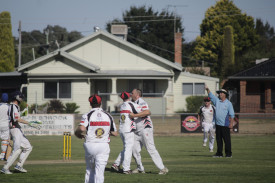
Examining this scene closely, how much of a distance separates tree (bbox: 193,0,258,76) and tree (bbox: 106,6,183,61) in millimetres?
4927

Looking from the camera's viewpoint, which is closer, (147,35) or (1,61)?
(1,61)

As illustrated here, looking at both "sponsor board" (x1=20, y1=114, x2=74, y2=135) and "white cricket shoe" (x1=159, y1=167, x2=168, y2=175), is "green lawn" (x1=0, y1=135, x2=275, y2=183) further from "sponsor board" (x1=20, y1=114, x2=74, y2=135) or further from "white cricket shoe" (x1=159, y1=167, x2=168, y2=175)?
A: "sponsor board" (x1=20, y1=114, x2=74, y2=135)

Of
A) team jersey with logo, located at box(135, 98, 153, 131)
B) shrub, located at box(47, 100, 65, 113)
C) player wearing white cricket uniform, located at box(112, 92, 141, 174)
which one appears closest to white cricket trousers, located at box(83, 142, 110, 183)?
player wearing white cricket uniform, located at box(112, 92, 141, 174)

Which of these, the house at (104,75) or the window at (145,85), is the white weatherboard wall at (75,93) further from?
the window at (145,85)

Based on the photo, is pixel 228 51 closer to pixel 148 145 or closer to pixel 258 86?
pixel 258 86

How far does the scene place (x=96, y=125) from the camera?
859 centimetres

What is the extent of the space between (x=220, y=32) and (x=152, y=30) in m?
11.9

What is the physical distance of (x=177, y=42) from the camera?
4803 centimetres

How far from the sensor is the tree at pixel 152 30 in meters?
74.0

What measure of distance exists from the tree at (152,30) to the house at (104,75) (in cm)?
3052

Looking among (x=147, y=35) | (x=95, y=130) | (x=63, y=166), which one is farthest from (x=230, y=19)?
(x=95, y=130)

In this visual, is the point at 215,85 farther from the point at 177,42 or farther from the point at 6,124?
the point at 6,124

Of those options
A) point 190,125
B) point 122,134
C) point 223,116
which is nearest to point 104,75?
point 190,125

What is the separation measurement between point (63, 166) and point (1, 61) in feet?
144
